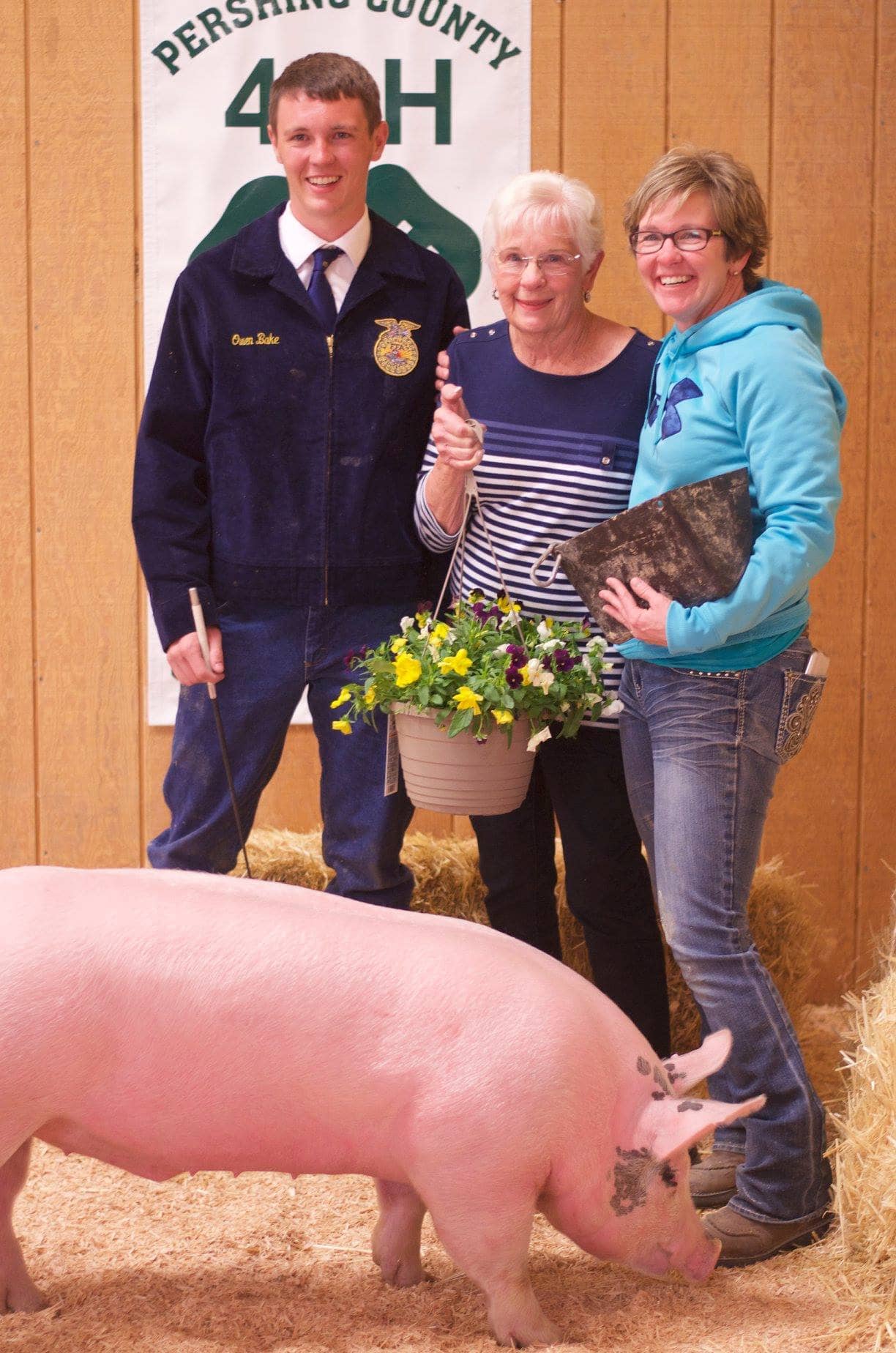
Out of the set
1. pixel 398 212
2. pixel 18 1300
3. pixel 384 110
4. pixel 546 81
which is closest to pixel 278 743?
pixel 18 1300

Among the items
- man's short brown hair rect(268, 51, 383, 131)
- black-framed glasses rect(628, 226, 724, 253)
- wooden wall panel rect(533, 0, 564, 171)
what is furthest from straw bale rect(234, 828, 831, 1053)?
wooden wall panel rect(533, 0, 564, 171)

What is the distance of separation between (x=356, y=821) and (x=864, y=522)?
5.83 feet

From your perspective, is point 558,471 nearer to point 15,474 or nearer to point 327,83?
point 327,83

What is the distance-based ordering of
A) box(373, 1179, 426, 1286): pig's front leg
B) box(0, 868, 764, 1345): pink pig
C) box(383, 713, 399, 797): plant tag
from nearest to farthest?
1. box(0, 868, 764, 1345): pink pig
2. box(373, 1179, 426, 1286): pig's front leg
3. box(383, 713, 399, 797): plant tag

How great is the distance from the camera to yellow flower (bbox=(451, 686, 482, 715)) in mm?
2221

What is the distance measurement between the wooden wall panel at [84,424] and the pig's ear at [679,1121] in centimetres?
219

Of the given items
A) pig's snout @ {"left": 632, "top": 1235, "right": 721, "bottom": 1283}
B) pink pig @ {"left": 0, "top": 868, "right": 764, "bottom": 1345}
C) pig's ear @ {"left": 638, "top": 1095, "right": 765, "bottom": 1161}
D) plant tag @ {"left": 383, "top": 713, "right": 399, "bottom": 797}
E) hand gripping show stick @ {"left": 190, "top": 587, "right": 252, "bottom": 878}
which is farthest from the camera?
hand gripping show stick @ {"left": 190, "top": 587, "right": 252, "bottom": 878}

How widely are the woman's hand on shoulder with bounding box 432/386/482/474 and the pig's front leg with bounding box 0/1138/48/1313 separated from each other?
1356 millimetres

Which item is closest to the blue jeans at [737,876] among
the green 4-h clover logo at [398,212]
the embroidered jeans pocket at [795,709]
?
the embroidered jeans pocket at [795,709]

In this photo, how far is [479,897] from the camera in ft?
10.4

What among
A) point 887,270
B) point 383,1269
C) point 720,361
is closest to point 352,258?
point 720,361

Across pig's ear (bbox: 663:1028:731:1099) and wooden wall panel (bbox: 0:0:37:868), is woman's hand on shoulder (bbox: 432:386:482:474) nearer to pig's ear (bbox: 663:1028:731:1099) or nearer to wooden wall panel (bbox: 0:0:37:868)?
pig's ear (bbox: 663:1028:731:1099)

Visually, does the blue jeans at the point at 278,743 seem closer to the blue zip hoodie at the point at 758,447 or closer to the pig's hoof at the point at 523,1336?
the blue zip hoodie at the point at 758,447

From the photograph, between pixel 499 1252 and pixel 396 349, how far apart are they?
1.72 meters
